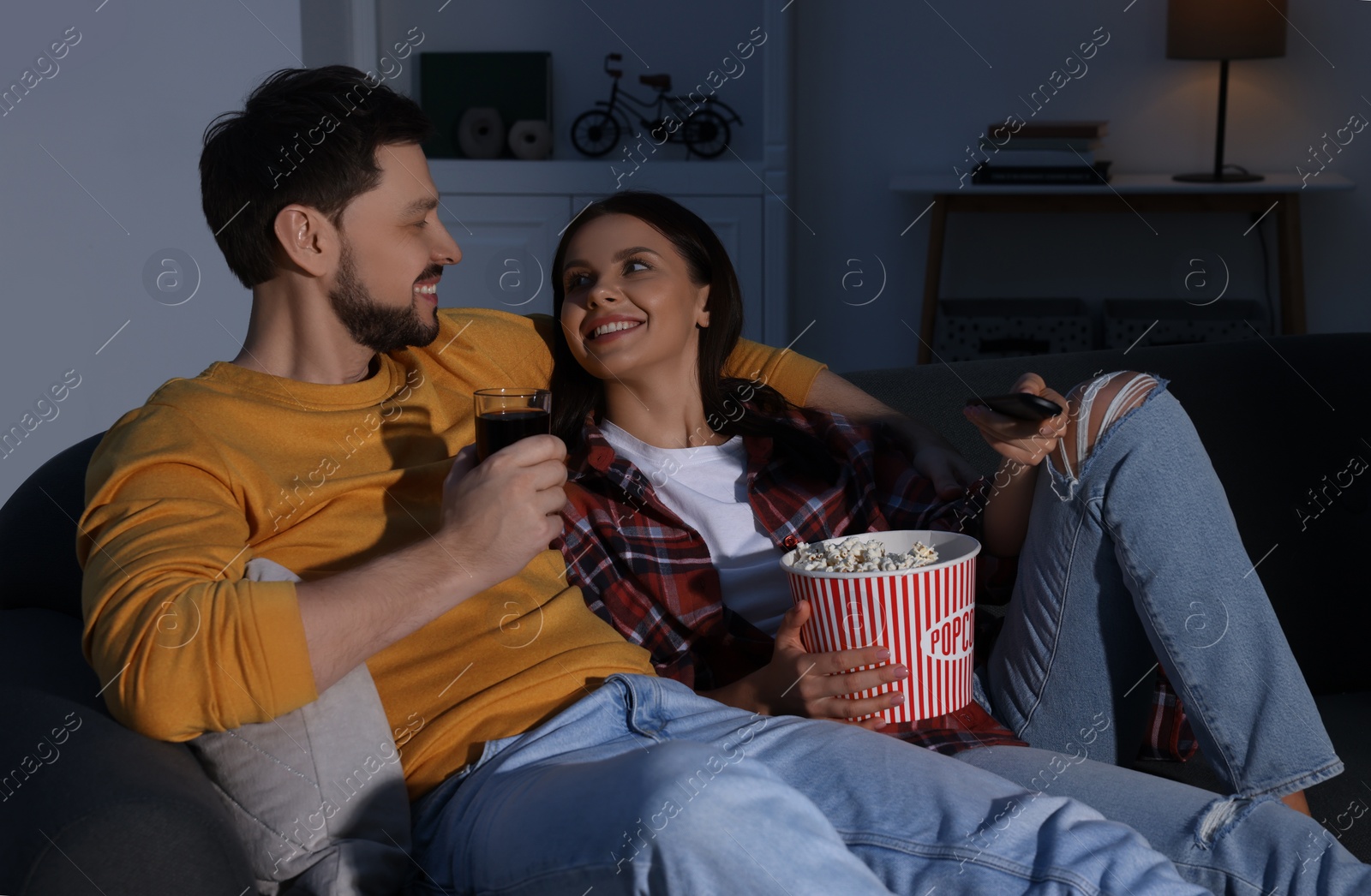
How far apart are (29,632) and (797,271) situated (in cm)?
355

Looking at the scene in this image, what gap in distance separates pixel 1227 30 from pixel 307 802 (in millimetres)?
3745

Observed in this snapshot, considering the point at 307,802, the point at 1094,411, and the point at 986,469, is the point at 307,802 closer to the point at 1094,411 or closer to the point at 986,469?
the point at 1094,411

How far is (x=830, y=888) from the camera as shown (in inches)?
37.0

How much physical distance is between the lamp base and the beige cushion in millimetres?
3528

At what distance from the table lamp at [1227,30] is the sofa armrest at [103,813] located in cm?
366

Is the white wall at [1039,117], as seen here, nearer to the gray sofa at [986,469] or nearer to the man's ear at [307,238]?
the gray sofa at [986,469]

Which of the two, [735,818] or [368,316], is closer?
[735,818]

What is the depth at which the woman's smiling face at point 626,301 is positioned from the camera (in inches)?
63.4

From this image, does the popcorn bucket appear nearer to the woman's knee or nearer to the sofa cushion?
the woman's knee

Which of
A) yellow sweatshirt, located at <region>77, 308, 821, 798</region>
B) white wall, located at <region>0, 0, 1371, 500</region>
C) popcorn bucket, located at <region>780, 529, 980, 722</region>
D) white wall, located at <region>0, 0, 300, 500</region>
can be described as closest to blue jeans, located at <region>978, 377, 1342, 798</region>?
popcorn bucket, located at <region>780, 529, 980, 722</region>

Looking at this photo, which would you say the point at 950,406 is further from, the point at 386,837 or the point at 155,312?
the point at 155,312

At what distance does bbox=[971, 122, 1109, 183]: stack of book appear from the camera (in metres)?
3.88

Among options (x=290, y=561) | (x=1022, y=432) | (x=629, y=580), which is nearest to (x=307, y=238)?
(x=290, y=561)

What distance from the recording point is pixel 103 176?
292cm
